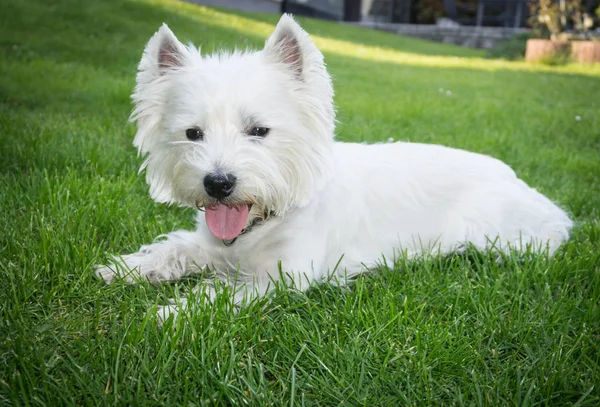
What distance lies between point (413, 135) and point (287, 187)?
4382 mm

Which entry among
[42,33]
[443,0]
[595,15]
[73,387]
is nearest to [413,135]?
[73,387]

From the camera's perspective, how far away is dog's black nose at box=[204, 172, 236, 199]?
8.00 ft

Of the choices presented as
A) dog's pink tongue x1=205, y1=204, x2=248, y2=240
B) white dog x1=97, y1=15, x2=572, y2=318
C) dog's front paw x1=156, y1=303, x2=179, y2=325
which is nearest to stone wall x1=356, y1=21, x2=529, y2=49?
white dog x1=97, y1=15, x2=572, y2=318

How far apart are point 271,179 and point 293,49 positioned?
0.67 metres

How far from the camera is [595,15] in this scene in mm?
21984

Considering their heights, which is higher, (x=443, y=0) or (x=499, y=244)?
(x=443, y=0)

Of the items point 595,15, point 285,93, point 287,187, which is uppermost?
point 595,15

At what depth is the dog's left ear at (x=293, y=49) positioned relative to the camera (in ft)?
8.84

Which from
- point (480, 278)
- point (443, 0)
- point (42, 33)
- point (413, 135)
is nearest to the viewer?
point (480, 278)

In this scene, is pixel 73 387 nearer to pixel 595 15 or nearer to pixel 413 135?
pixel 413 135

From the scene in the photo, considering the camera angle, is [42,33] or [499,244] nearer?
[499,244]

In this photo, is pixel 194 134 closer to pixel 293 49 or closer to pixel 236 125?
pixel 236 125

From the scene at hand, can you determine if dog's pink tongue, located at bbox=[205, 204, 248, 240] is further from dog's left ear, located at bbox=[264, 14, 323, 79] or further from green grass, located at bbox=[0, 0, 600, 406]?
dog's left ear, located at bbox=[264, 14, 323, 79]

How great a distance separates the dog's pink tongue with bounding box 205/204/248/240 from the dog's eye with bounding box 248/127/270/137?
38cm
